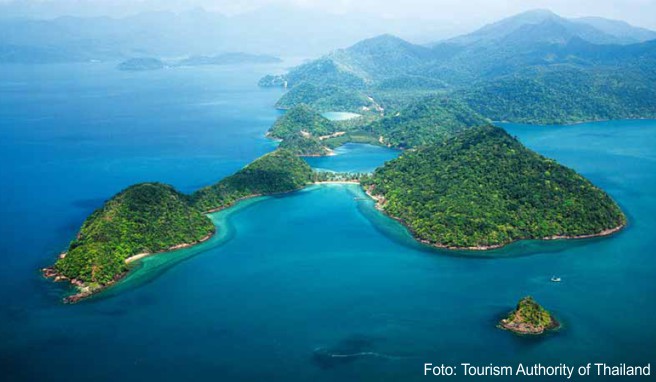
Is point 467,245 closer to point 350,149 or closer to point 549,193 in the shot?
point 549,193

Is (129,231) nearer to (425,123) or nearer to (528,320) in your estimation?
(528,320)

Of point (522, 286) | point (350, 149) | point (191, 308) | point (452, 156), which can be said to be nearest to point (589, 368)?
point (522, 286)

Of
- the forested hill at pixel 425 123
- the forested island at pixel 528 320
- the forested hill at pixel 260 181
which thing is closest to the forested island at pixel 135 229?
the forested hill at pixel 260 181

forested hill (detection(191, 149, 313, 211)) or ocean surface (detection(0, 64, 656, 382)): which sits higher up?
forested hill (detection(191, 149, 313, 211))

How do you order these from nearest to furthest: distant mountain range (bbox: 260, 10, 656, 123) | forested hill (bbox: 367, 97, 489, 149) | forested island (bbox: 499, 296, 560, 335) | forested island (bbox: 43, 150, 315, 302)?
forested island (bbox: 499, 296, 560, 335) → forested island (bbox: 43, 150, 315, 302) → forested hill (bbox: 367, 97, 489, 149) → distant mountain range (bbox: 260, 10, 656, 123)

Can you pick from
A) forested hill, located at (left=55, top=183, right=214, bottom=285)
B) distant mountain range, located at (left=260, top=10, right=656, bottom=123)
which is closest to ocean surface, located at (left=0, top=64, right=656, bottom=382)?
forested hill, located at (left=55, top=183, right=214, bottom=285)

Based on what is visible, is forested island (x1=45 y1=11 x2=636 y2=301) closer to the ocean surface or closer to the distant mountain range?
the distant mountain range
